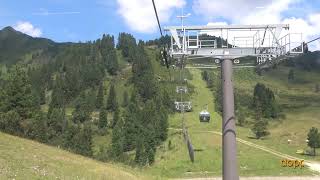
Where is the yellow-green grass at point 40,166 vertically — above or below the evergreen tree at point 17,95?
below

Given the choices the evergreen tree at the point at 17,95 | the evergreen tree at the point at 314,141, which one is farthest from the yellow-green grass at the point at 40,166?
the evergreen tree at the point at 314,141

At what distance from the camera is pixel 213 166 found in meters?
119

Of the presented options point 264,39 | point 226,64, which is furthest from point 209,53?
point 264,39

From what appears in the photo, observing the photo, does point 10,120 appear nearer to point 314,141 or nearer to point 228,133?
point 228,133

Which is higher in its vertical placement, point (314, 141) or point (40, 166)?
point (40, 166)

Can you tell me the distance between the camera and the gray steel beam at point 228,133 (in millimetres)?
31031

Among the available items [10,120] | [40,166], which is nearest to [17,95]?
[10,120]

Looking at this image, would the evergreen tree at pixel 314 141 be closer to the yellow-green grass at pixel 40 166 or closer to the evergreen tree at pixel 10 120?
the evergreen tree at pixel 10 120

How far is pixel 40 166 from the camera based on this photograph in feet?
108

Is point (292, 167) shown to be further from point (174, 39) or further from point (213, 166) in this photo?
point (174, 39)

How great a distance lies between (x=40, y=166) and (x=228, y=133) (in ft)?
38.9

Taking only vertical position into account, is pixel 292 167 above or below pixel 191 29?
below

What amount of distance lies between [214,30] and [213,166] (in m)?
86.3

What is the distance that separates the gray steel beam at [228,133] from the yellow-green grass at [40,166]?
8.72m
